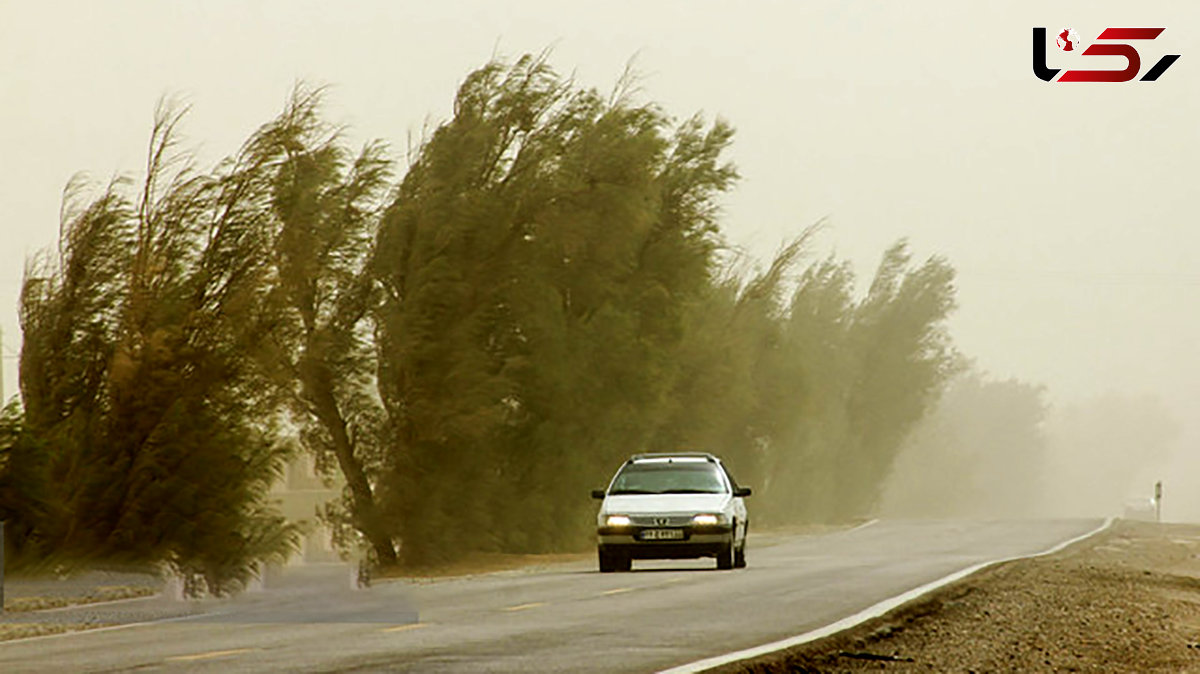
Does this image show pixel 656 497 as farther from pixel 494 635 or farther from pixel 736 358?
pixel 736 358

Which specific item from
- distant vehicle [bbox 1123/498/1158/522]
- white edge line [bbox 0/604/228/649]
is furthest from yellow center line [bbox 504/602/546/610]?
distant vehicle [bbox 1123/498/1158/522]

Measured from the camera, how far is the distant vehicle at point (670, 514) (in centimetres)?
2931

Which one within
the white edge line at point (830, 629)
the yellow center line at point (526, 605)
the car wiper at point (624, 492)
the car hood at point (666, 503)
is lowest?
the white edge line at point (830, 629)

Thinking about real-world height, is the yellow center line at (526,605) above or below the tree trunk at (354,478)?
below

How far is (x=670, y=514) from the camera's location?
96.0 ft

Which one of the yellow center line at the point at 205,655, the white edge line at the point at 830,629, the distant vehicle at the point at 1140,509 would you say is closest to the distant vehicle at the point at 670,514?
the white edge line at the point at 830,629

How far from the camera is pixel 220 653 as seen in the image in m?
16.0

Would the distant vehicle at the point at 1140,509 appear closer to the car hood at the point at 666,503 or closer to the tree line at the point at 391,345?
the tree line at the point at 391,345

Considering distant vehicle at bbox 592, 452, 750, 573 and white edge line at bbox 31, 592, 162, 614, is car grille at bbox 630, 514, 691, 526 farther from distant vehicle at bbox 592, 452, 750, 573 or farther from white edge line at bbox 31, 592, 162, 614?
white edge line at bbox 31, 592, 162, 614

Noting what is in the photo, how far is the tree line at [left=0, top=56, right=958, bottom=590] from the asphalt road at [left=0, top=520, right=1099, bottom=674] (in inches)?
129

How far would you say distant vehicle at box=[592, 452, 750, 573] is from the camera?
96.2 feet

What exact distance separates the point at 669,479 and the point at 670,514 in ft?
5.39

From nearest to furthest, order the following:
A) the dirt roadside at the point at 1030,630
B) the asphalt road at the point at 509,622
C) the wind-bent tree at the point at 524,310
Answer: the asphalt road at the point at 509,622, the dirt roadside at the point at 1030,630, the wind-bent tree at the point at 524,310

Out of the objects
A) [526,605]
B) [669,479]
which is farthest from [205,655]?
[669,479]
